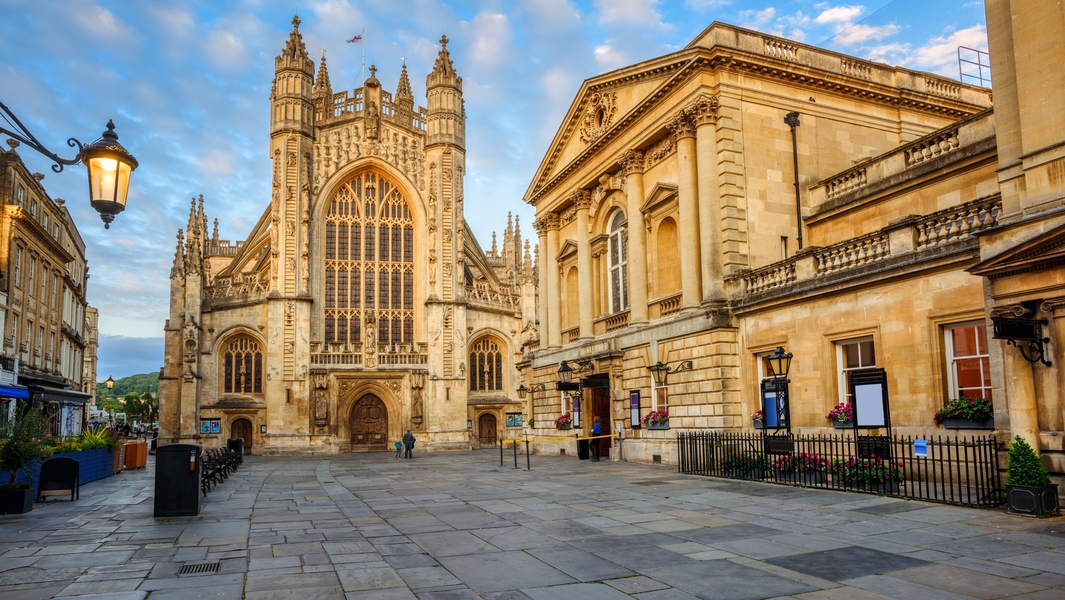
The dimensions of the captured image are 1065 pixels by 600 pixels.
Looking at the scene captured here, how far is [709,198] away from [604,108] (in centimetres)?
755

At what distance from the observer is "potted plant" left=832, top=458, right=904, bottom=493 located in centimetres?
1299

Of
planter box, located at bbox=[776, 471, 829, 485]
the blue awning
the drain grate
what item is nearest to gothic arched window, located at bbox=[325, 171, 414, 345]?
the blue awning

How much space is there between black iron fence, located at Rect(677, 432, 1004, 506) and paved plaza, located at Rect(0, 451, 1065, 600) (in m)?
0.65

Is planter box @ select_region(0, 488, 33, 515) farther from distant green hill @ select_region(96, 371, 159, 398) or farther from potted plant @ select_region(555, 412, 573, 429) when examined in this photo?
distant green hill @ select_region(96, 371, 159, 398)

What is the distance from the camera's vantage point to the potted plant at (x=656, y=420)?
74.9 ft

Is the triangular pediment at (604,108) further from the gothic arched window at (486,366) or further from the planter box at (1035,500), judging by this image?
the gothic arched window at (486,366)

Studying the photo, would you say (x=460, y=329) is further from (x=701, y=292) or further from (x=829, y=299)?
(x=829, y=299)

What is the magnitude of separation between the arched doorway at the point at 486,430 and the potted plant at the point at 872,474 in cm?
3372

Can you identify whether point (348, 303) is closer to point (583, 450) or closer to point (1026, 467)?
point (583, 450)

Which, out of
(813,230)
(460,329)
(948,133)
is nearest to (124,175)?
(948,133)

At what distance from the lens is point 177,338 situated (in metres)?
42.7

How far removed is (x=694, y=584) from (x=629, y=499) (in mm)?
6590

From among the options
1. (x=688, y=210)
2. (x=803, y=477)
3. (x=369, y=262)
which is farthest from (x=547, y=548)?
(x=369, y=262)

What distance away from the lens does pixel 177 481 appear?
41.1ft
